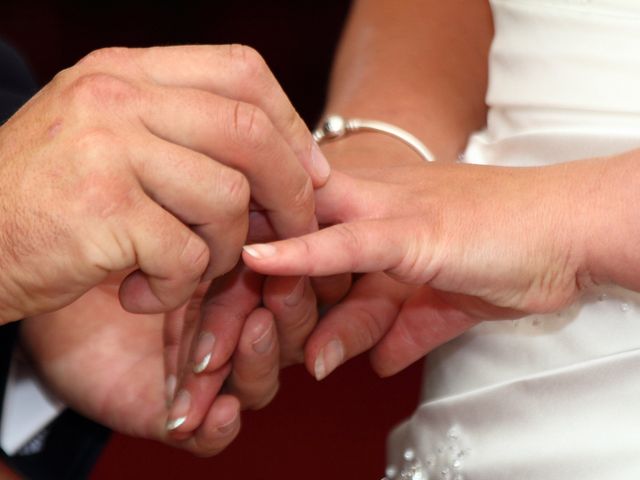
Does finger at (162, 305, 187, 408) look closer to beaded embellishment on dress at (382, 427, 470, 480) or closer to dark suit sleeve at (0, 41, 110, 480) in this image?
dark suit sleeve at (0, 41, 110, 480)

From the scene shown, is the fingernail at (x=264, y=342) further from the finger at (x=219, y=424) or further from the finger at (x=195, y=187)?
the finger at (x=195, y=187)

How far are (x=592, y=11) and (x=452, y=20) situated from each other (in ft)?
0.95

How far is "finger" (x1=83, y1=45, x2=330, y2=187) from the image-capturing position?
758 mm

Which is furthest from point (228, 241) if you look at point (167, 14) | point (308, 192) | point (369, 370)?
point (167, 14)

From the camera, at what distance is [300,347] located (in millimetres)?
1009

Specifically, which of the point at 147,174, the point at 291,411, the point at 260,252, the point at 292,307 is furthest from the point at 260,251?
the point at 291,411

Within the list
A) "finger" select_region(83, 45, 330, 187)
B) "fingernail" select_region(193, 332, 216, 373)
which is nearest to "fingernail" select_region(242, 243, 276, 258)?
"finger" select_region(83, 45, 330, 187)

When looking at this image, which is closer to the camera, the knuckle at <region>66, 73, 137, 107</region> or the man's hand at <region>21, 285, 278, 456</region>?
the knuckle at <region>66, 73, 137, 107</region>

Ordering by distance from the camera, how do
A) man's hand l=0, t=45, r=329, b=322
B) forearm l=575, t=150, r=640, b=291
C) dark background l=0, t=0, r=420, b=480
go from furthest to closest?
dark background l=0, t=0, r=420, b=480
forearm l=575, t=150, r=640, b=291
man's hand l=0, t=45, r=329, b=322

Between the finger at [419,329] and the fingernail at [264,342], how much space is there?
0.13 metres

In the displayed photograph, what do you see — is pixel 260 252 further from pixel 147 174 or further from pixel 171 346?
pixel 171 346

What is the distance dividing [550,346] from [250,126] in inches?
15.0

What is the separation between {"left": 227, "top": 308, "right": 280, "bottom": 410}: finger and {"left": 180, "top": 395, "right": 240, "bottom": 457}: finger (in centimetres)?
3

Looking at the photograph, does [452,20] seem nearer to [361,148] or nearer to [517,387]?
[361,148]
